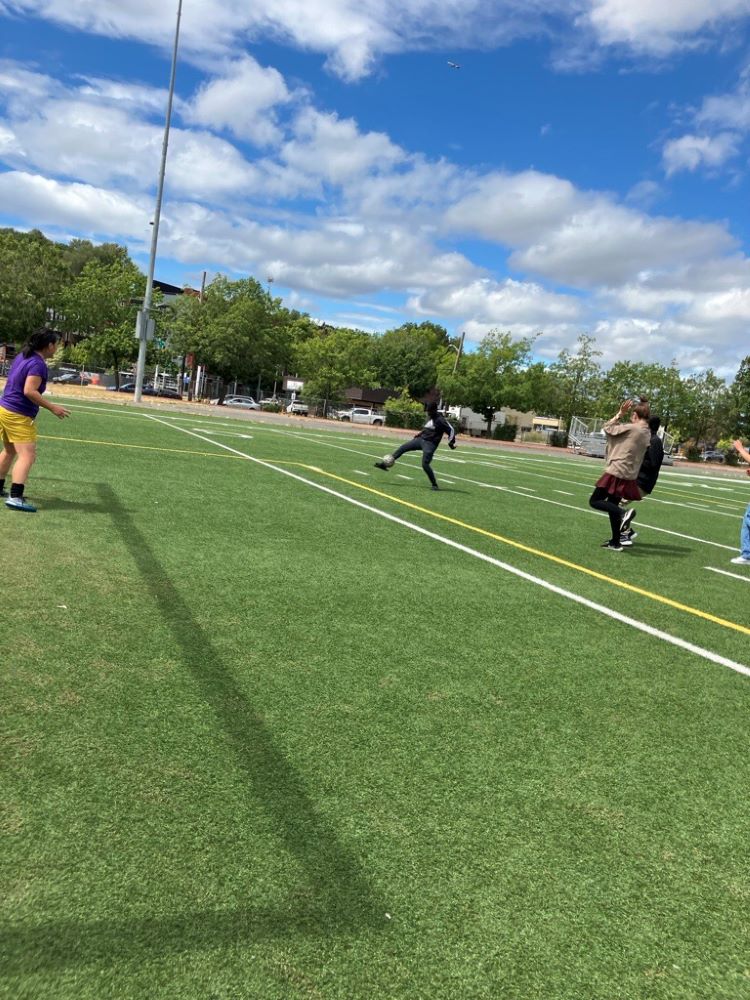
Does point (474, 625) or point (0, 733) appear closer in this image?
point (0, 733)

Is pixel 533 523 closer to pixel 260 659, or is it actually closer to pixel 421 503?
pixel 421 503

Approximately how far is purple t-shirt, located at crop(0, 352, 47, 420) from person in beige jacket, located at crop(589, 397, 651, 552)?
255 inches

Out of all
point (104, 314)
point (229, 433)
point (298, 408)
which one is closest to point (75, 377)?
point (104, 314)

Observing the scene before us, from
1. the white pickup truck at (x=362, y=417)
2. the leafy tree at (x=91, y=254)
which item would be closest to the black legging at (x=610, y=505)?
the white pickup truck at (x=362, y=417)

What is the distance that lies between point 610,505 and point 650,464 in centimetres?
78

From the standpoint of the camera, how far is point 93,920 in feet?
6.91

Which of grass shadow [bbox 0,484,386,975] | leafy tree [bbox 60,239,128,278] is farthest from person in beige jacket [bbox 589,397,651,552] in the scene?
leafy tree [bbox 60,239,128,278]

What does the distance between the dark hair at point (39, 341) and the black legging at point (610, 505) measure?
6.57 meters

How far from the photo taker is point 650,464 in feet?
A: 30.4

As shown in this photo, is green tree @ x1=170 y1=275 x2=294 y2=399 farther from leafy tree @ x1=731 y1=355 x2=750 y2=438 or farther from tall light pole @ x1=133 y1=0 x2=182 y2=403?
leafy tree @ x1=731 y1=355 x2=750 y2=438

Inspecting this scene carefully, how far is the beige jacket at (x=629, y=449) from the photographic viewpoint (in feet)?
29.3

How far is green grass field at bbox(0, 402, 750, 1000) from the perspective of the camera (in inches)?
82.8

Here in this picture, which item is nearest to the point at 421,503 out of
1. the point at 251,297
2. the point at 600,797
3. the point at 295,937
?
the point at 600,797

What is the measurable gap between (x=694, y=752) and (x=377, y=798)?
1.78 m
